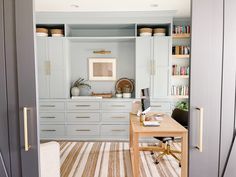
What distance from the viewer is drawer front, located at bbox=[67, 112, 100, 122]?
163 inches

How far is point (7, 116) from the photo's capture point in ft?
4.57

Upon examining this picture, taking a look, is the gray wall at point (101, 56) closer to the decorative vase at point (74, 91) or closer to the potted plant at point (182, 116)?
the decorative vase at point (74, 91)

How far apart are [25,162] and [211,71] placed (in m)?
1.46

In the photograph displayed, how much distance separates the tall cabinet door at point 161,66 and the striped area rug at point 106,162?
3.72ft

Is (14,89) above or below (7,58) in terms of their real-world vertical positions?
below

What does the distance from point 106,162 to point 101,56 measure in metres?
2.42

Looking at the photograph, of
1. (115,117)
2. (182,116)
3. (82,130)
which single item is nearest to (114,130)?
(115,117)

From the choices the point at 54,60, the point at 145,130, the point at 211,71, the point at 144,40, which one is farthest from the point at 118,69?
the point at 211,71

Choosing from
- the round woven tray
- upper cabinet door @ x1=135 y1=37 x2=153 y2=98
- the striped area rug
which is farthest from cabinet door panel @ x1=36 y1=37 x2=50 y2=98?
upper cabinet door @ x1=135 y1=37 x2=153 y2=98

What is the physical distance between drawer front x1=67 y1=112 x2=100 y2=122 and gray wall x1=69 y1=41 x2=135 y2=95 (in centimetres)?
58

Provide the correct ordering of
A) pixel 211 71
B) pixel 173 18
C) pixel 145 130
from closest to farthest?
1. pixel 211 71
2. pixel 145 130
3. pixel 173 18

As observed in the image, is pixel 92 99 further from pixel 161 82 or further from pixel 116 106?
pixel 161 82

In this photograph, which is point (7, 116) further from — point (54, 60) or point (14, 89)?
point (54, 60)

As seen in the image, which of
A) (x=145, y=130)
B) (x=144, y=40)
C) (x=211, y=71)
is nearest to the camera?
(x=211, y=71)
